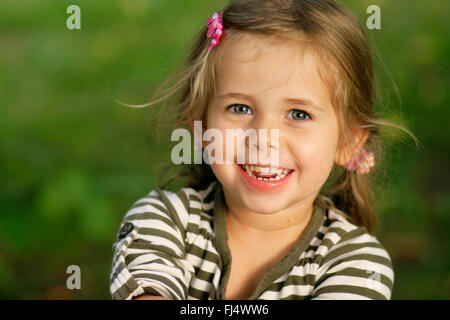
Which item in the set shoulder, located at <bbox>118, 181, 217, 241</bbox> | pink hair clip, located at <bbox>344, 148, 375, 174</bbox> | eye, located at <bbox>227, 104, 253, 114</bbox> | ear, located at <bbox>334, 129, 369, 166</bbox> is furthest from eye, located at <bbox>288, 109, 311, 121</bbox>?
shoulder, located at <bbox>118, 181, 217, 241</bbox>

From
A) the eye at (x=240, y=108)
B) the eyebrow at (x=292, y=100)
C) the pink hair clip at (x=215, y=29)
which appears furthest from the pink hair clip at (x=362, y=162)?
the pink hair clip at (x=215, y=29)

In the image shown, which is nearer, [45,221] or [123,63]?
[45,221]

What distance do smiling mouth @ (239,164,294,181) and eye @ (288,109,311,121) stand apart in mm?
143

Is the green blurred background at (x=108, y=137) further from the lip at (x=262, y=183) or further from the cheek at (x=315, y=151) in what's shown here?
the lip at (x=262, y=183)

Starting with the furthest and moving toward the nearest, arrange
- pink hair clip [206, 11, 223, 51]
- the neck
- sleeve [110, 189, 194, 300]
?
the neck, pink hair clip [206, 11, 223, 51], sleeve [110, 189, 194, 300]

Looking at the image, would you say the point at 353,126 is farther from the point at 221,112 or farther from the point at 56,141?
the point at 56,141

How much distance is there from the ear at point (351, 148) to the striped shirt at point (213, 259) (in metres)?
0.16

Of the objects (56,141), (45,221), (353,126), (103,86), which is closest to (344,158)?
(353,126)

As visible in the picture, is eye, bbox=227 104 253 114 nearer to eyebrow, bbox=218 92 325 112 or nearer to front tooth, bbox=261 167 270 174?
eyebrow, bbox=218 92 325 112

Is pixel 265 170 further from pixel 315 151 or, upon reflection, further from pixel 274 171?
pixel 315 151

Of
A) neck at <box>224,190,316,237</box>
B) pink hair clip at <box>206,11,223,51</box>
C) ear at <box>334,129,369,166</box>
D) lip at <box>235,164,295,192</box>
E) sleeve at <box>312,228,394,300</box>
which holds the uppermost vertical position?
pink hair clip at <box>206,11,223,51</box>

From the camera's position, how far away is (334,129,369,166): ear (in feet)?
5.88
